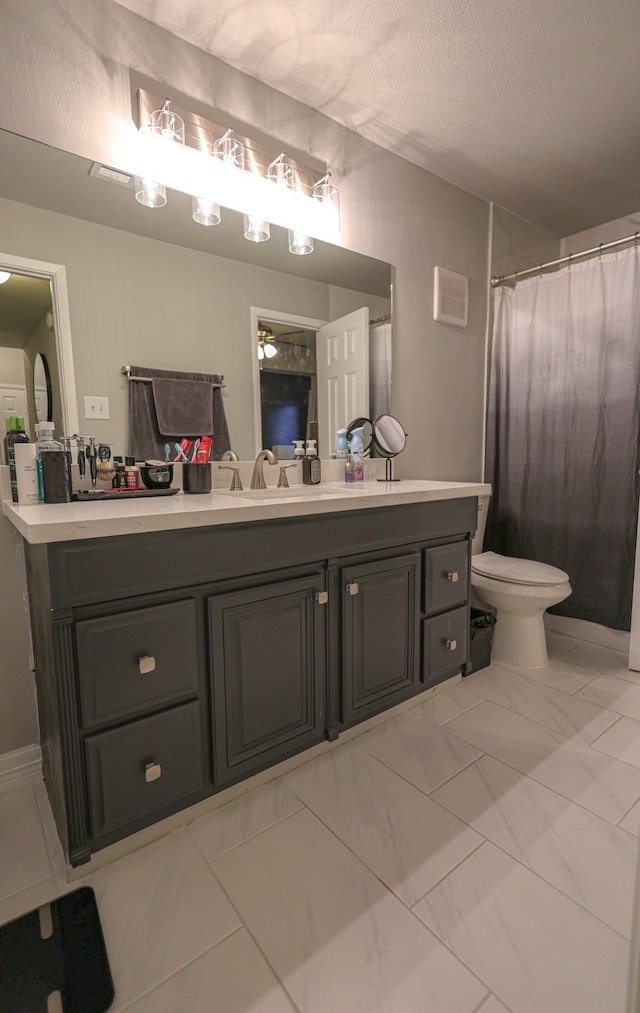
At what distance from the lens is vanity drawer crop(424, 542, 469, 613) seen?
1833mm

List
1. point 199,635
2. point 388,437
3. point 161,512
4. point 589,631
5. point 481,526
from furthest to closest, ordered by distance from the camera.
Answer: point 481,526 → point 589,631 → point 388,437 → point 199,635 → point 161,512

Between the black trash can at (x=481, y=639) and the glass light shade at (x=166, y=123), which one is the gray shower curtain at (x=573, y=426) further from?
the glass light shade at (x=166, y=123)

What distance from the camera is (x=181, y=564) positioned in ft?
3.96

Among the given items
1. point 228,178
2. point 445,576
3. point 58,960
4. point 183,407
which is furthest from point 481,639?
point 228,178

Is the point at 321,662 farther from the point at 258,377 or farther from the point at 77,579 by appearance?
the point at 258,377

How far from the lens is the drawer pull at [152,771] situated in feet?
3.97

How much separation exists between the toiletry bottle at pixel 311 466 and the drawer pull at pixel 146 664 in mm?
1034

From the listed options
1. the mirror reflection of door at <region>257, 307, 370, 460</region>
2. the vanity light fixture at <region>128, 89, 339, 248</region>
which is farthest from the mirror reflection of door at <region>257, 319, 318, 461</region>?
the vanity light fixture at <region>128, 89, 339, 248</region>

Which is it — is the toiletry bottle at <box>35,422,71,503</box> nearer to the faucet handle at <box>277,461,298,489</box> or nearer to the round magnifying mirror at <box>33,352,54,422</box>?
the round magnifying mirror at <box>33,352,54,422</box>

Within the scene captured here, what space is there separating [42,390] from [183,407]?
434 millimetres

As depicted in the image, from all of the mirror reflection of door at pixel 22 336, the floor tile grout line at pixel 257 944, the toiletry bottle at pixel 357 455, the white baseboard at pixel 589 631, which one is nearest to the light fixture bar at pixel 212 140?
the mirror reflection of door at pixel 22 336

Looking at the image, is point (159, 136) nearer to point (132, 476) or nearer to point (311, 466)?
point (132, 476)

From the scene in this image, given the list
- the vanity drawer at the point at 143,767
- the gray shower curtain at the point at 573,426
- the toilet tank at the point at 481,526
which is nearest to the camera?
the vanity drawer at the point at 143,767

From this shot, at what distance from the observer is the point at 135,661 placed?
3.85 ft
